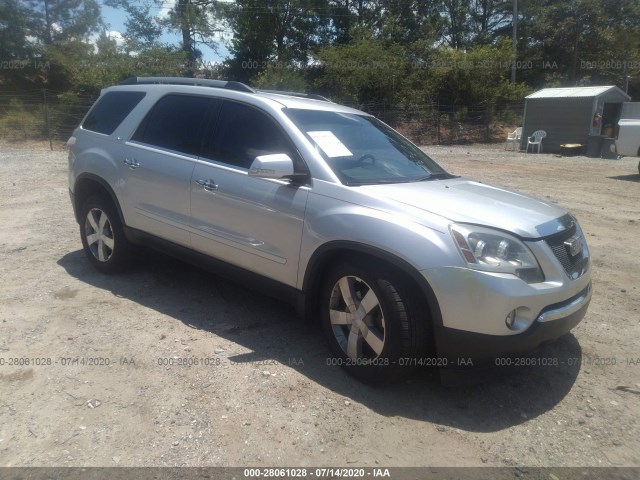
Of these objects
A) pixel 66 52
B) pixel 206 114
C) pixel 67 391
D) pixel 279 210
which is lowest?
pixel 67 391

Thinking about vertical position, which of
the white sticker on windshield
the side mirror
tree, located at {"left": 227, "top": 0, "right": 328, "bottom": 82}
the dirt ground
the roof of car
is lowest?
the dirt ground

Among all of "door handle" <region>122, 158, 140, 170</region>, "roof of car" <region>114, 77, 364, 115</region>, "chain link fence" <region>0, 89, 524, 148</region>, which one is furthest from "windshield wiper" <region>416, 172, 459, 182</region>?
"chain link fence" <region>0, 89, 524, 148</region>

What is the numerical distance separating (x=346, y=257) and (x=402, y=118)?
2554 cm

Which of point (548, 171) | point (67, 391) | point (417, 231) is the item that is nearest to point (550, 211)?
point (417, 231)

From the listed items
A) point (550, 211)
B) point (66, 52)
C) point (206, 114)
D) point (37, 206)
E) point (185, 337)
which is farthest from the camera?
point (66, 52)

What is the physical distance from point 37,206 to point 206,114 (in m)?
5.40

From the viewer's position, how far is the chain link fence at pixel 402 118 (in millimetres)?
21000

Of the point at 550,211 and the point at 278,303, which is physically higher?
the point at 550,211

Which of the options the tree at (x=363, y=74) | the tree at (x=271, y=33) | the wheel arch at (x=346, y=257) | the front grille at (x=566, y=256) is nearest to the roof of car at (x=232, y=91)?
the wheel arch at (x=346, y=257)

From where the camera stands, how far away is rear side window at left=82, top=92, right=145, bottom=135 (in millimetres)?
5316

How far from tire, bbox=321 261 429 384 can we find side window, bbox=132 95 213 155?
1.85 metres

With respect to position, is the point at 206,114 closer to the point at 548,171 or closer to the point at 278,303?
the point at 278,303

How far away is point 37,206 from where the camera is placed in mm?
8641

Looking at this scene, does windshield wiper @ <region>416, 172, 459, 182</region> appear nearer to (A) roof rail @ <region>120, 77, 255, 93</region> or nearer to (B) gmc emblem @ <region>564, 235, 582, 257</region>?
(B) gmc emblem @ <region>564, 235, 582, 257</region>
